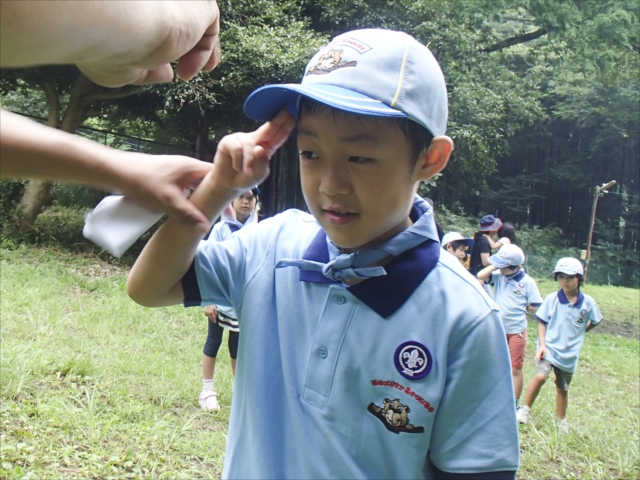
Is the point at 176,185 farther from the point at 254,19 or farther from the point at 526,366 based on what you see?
the point at 254,19

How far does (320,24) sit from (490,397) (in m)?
9.20

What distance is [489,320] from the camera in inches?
42.3

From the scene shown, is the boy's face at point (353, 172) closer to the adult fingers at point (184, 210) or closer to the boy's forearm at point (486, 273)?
the adult fingers at point (184, 210)

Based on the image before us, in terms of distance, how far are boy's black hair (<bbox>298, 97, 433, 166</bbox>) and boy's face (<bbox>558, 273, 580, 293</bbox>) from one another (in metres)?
4.15

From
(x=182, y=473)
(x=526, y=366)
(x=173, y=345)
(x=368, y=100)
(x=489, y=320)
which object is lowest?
(x=526, y=366)

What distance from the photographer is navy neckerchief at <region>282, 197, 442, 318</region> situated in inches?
44.0

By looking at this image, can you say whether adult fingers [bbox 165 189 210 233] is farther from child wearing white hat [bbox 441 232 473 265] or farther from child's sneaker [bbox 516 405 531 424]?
child wearing white hat [bbox 441 232 473 265]

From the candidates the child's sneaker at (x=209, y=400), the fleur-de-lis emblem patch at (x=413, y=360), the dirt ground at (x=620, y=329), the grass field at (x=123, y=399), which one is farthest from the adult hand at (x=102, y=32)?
the dirt ground at (x=620, y=329)

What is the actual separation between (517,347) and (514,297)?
1.43 feet

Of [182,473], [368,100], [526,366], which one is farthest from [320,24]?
[368,100]

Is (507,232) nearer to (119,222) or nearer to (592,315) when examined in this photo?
(592,315)

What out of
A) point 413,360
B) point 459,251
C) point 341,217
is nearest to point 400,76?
point 341,217

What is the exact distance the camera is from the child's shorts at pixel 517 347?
4.92 metres

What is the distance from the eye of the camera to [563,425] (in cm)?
460
